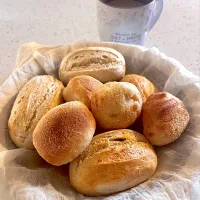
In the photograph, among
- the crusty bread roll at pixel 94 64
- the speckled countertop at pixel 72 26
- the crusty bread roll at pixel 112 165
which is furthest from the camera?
the speckled countertop at pixel 72 26

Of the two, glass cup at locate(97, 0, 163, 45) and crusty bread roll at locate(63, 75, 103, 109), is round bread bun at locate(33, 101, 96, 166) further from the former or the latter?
glass cup at locate(97, 0, 163, 45)

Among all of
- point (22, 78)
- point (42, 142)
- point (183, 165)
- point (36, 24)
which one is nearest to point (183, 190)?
point (183, 165)

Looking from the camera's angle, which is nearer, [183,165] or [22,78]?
[183,165]

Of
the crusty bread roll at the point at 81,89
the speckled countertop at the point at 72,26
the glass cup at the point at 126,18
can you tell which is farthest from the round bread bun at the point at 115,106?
the speckled countertop at the point at 72,26

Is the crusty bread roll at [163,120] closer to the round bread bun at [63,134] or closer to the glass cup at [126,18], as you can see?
the round bread bun at [63,134]

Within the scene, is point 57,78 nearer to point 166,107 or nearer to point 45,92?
point 45,92
